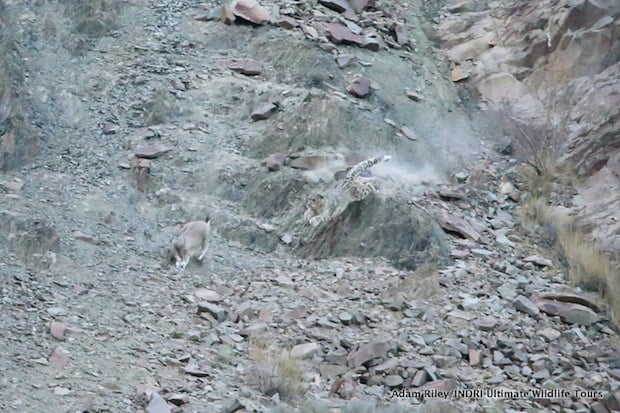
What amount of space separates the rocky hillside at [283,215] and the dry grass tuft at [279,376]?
0.02 meters

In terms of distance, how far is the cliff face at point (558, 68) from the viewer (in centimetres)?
1413

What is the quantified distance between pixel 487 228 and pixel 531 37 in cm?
441

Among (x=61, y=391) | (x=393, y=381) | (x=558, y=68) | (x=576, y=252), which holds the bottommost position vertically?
(x=61, y=391)

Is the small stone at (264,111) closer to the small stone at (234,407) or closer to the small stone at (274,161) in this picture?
the small stone at (274,161)

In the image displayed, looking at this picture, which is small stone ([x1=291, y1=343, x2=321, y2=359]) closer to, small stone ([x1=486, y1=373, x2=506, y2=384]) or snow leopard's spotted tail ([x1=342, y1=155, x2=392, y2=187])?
small stone ([x1=486, y1=373, x2=506, y2=384])

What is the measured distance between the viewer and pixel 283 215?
41.1ft

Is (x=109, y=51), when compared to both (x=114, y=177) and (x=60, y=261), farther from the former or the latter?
(x=60, y=261)

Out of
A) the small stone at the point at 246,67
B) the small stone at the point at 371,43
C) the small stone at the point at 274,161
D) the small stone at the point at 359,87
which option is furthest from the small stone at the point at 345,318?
the small stone at the point at 371,43

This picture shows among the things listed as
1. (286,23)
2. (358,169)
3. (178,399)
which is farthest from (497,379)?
(286,23)

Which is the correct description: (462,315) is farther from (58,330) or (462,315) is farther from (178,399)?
(58,330)

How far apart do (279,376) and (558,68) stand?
8366 millimetres

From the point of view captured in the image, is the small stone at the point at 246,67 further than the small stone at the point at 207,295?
Yes

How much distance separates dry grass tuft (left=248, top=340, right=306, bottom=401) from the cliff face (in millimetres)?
5261

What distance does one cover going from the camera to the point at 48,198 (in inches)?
468
